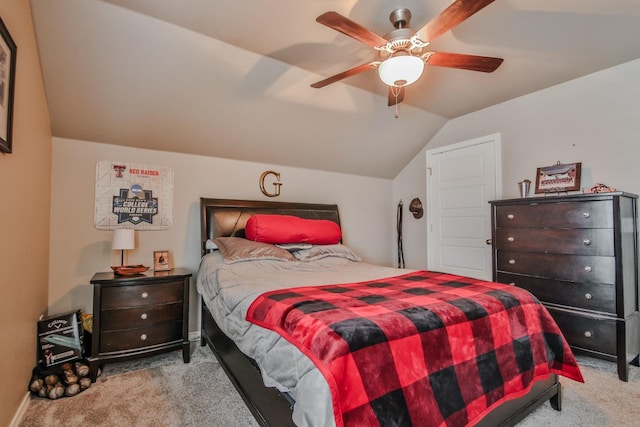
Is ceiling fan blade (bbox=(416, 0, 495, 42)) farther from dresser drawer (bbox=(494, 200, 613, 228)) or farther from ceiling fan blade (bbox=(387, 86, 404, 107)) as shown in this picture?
dresser drawer (bbox=(494, 200, 613, 228))

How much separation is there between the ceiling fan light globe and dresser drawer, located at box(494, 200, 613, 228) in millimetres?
1737

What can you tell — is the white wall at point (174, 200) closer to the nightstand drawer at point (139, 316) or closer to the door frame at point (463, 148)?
the nightstand drawer at point (139, 316)

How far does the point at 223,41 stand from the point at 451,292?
239cm

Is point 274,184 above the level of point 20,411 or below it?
above

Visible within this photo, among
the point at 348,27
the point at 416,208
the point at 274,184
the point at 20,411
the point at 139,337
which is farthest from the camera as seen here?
the point at 416,208

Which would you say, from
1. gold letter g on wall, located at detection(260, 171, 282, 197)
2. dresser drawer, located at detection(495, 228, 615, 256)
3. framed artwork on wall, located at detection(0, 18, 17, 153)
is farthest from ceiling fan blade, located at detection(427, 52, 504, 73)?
framed artwork on wall, located at detection(0, 18, 17, 153)

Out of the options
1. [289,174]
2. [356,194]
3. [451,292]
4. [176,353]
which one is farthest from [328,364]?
[356,194]

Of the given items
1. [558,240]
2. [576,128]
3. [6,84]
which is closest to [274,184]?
[6,84]

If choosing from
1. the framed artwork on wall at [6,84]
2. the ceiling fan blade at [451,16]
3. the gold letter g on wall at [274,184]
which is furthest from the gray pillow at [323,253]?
the framed artwork on wall at [6,84]

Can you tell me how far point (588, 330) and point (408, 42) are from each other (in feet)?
8.45

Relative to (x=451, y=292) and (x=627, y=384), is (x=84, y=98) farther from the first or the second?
(x=627, y=384)

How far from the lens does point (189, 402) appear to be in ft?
6.52

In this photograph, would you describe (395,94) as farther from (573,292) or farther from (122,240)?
(122,240)

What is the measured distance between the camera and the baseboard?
1.72 metres
